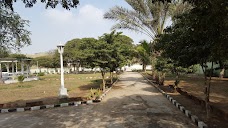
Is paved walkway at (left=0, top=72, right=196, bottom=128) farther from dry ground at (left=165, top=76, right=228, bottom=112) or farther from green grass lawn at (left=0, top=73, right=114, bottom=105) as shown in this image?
green grass lawn at (left=0, top=73, right=114, bottom=105)

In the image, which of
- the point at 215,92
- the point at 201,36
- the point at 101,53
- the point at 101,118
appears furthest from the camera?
the point at 101,53

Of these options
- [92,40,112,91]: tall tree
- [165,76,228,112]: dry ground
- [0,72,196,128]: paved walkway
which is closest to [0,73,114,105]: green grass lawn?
[92,40,112,91]: tall tree

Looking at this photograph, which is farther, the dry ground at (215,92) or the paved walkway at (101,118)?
the dry ground at (215,92)

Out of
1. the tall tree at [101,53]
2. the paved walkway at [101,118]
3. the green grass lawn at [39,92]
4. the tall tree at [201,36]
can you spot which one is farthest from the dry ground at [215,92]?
the green grass lawn at [39,92]

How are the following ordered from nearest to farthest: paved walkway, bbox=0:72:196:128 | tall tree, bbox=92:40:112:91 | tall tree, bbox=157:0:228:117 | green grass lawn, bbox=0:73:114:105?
tall tree, bbox=157:0:228:117 < paved walkway, bbox=0:72:196:128 < green grass lawn, bbox=0:73:114:105 < tall tree, bbox=92:40:112:91

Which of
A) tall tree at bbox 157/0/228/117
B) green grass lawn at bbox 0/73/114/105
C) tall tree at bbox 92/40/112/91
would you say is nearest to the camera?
tall tree at bbox 157/0/228/117

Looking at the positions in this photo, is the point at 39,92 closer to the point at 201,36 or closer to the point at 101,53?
the point at 101,53

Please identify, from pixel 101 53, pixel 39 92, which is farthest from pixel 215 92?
pixel 39 92

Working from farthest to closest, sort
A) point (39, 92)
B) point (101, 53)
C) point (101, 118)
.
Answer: point (39, 92) → point (101, 53) → point (101, 118)

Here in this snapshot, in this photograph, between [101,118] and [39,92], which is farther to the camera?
[39,92]

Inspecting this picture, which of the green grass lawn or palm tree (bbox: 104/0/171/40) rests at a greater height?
palm tree (bbox: 104/0/171/40)

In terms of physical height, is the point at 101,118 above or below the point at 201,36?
below

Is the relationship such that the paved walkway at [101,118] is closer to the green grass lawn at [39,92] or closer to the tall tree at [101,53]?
the green grass lawn at [39,92]

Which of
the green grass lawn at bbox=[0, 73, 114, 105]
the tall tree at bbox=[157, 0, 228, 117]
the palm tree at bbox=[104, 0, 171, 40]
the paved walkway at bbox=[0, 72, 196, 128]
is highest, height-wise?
the palm tree at bbox=[104, 0, 171, 40]
